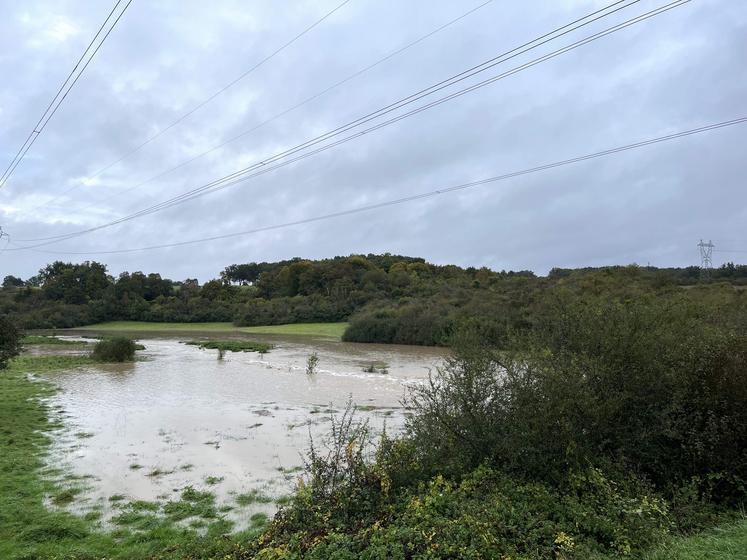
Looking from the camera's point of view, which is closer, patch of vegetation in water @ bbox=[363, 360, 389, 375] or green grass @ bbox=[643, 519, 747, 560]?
green grass @ bbox=[643, 519, 747, 560]

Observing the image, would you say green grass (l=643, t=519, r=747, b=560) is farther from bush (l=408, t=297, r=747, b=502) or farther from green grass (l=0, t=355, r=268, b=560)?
green grass (l=0, t=355, r=268, b=560)

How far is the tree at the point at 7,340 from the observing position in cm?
1705

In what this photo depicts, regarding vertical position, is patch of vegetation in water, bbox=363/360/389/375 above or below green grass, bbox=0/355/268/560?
below

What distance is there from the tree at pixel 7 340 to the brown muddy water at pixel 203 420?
2620 millimetres

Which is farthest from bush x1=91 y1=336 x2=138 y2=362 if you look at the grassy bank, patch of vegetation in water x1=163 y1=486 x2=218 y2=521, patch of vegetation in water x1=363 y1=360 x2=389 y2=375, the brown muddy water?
the grassy bank

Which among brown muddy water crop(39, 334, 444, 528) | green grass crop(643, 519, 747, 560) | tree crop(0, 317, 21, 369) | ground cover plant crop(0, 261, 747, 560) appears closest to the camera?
green grass crop(643, 519, 747, 560)

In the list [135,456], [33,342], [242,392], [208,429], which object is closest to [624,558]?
[135,456]

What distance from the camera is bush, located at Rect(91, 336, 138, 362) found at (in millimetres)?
35406

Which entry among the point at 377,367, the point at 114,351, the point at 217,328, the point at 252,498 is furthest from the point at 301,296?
the point at 252,498

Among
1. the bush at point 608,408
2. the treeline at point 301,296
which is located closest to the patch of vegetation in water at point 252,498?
the bush at point 608,408

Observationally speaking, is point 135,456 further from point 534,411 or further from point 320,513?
point 534,411

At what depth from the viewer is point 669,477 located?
655 cm

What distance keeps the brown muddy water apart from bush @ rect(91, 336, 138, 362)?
7.11ft

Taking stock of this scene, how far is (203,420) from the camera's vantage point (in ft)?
55.1
